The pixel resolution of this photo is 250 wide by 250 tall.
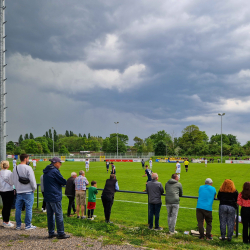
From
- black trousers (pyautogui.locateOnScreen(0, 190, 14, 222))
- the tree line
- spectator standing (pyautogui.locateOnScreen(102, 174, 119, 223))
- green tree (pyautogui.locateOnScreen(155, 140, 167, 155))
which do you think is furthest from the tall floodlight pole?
green tree (pyautogui.locateOnScreen(155, 140, 167, 155))

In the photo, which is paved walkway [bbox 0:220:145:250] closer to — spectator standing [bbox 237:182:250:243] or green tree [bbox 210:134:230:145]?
spectator standing [bbox 237:182:250:243]

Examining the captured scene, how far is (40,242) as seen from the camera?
19.0 feet

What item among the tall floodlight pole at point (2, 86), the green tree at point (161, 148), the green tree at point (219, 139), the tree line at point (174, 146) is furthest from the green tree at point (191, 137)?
the tall floodlight pole at point (2, 86)

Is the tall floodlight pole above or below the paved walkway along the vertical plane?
above

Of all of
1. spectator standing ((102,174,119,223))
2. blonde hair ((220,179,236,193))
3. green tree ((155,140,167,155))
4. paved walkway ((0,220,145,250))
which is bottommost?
green tree ((155,140,167,155))

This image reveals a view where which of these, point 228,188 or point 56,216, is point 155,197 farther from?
point 56,216

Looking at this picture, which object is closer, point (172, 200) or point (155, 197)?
point (172, 200)

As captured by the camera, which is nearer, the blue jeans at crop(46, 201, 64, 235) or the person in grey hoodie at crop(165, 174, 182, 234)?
the blue jeans at crop(46, 201, 64, 235)

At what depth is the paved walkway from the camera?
18.0 feet

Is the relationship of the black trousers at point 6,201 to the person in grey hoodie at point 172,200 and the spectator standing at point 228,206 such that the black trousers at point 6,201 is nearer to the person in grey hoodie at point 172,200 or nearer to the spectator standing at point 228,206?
the person in grey hoodie at point 172,200

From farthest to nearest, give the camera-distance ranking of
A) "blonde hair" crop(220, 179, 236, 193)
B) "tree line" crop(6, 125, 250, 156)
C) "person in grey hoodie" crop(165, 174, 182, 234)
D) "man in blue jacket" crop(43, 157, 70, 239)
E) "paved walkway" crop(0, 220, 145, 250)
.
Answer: "tree line" crop(6, 125, 250, 156) → "person in grey hoodie" crop(165, 174, 182, 234) → "blonde hair" crop(220, 179, 236, 193) → "man in blue jacket" crop(43, 157, 70, 239) → "paved walkway" crop(0, 220, 145, 250)

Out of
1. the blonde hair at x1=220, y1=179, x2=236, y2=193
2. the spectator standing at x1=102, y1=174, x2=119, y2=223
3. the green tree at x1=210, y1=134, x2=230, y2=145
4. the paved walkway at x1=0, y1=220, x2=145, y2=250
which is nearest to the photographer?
the paved walkway at x1=0, y1=220, x2=145, y2=250

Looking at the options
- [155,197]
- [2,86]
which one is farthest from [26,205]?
[2,86]

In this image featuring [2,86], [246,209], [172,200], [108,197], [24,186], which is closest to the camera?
[246,209]
